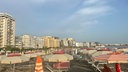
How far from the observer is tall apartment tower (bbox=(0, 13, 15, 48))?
124287mm

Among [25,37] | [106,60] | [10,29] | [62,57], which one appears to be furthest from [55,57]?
[25,37]

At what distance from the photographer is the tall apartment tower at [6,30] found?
408 ft

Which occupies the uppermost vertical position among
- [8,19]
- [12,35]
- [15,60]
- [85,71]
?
[8,19]

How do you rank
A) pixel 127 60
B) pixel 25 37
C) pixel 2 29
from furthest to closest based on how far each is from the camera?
pixel 25 37, pixel 2 29, pixel 127 60

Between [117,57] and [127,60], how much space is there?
0.70 meters

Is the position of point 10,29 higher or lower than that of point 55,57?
higher

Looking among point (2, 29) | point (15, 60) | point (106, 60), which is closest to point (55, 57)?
point (15, 60)

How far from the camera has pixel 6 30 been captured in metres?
129

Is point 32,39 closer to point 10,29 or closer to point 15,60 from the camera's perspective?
point 10,29

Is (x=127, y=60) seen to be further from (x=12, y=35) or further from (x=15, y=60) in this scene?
(x=12, y=35)

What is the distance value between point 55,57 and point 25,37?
165032mm

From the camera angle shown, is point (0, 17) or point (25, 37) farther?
point (25, 37)

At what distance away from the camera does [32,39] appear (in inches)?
7672

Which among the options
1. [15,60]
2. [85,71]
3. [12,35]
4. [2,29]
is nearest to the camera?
[15,60]
